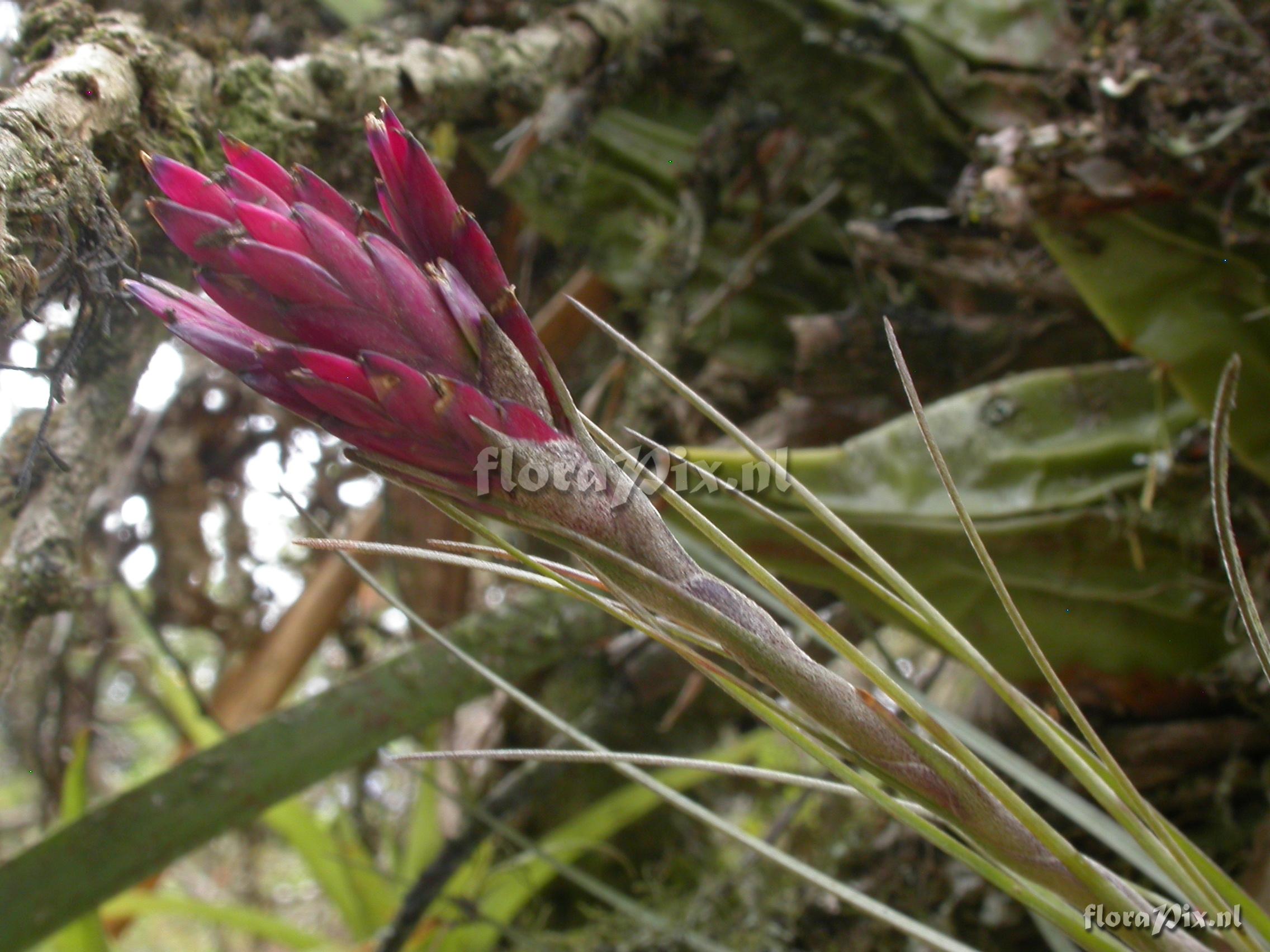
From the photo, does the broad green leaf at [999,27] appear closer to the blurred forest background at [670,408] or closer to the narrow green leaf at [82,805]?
the blurred forest background at [670,408]

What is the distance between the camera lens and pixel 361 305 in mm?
248

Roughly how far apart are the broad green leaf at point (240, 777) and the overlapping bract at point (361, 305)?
0.42 meters

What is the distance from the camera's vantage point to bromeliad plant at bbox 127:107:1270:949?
24 centimetres

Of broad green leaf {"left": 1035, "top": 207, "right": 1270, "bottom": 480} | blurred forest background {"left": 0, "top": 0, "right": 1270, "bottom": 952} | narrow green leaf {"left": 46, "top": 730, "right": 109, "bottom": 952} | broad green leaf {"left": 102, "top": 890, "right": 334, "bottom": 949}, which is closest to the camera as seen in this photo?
blurred forest background {"left": 0, "top": 0, "right": 1270, "bottom": 952}

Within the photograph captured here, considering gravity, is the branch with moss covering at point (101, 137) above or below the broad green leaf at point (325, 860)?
above

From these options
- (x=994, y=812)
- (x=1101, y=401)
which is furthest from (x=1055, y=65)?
(x=994, y=812)

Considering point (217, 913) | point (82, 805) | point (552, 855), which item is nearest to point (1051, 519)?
point (552, 855)

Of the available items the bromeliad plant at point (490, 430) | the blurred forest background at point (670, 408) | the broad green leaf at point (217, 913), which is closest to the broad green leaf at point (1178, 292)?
the blurred forest background at point (670, 408)

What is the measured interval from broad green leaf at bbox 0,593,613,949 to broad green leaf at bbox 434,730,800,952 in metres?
0.28

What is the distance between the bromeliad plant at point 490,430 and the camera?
0.80 feet

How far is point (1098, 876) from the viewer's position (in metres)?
0.29

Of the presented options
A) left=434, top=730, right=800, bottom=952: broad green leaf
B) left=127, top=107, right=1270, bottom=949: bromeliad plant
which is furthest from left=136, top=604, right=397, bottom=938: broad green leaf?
left=127, top=107, right=1270, bottom=949: bromeliad plant

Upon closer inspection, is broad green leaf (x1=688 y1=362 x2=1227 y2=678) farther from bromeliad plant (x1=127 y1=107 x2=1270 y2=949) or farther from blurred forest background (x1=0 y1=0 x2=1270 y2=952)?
bromeliad plant (x1=127 y1=107 x2=1270 y2=949)

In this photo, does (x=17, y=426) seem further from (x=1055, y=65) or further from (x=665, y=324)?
(x=1055, y=65)
